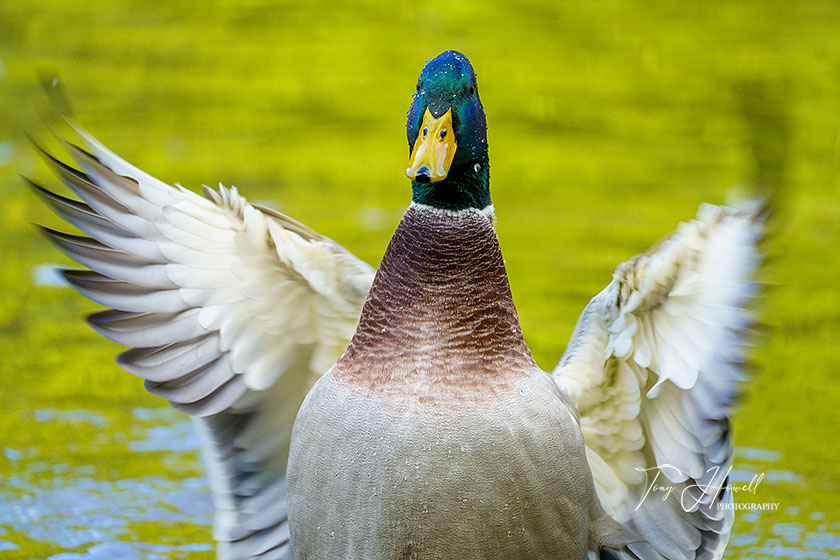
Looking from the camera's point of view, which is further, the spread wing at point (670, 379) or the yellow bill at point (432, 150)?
the spread wing at point (670, 379)

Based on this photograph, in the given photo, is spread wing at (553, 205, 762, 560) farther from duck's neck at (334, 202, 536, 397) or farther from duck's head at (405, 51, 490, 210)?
duck's head at (405, 51, 490, 210)

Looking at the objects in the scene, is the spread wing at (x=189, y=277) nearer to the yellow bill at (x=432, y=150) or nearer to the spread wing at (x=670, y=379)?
the yellow bill at (x=432, y=150)

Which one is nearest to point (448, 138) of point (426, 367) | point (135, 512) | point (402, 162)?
point (426, 367)

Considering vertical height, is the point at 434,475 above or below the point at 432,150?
below

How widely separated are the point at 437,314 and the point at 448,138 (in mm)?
470

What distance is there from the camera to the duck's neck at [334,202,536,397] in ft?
10.8

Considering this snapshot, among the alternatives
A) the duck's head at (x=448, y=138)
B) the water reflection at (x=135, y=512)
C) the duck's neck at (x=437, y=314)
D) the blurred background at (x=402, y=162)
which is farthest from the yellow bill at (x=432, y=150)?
the water reflection at (x=135, y=512)

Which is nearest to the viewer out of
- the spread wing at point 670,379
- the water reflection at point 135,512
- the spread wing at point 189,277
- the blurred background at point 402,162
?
the spread wing at point 670,379

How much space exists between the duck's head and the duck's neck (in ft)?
0.17

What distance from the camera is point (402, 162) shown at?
8617mm

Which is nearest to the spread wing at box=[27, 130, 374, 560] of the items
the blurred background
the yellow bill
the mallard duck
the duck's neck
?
the mallard duck

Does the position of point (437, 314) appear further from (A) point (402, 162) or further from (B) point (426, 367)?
(A) point (402, 162)

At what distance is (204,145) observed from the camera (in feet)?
28.3

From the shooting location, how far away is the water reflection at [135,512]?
463 centimetres
